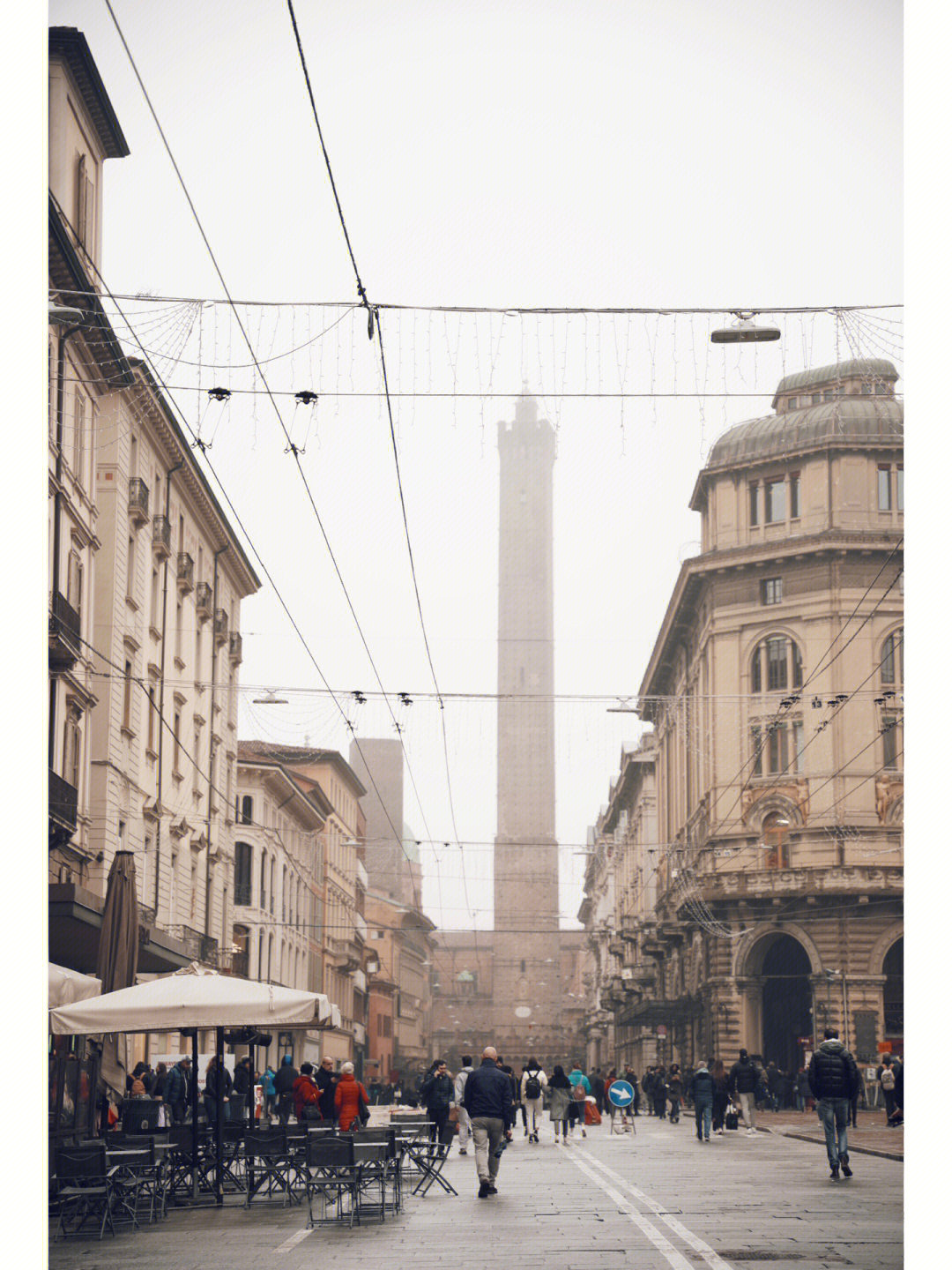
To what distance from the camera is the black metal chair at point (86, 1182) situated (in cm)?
1605

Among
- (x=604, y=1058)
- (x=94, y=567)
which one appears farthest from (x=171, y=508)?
(x=604, y=1058)

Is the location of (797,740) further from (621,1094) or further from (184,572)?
(621,1094)

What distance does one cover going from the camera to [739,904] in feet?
175

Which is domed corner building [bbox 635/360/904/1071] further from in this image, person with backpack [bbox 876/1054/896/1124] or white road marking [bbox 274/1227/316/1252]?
white road marking [bbox 274/1227/316/1252]

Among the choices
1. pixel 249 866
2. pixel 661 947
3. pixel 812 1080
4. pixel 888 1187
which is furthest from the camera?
pixel 661 947

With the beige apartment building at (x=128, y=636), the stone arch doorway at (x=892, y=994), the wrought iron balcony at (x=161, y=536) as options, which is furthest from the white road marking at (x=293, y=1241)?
the stone arch doorway at (x=892, y=994)

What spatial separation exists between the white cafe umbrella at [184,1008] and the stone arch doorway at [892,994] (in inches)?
1379

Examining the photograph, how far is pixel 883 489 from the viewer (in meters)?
54.9

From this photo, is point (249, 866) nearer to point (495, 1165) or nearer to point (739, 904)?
point (739, 904)

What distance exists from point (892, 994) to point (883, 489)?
1516 centimetres

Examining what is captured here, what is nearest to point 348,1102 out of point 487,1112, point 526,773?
point 487,1112

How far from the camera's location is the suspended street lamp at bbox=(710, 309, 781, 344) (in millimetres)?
13625
